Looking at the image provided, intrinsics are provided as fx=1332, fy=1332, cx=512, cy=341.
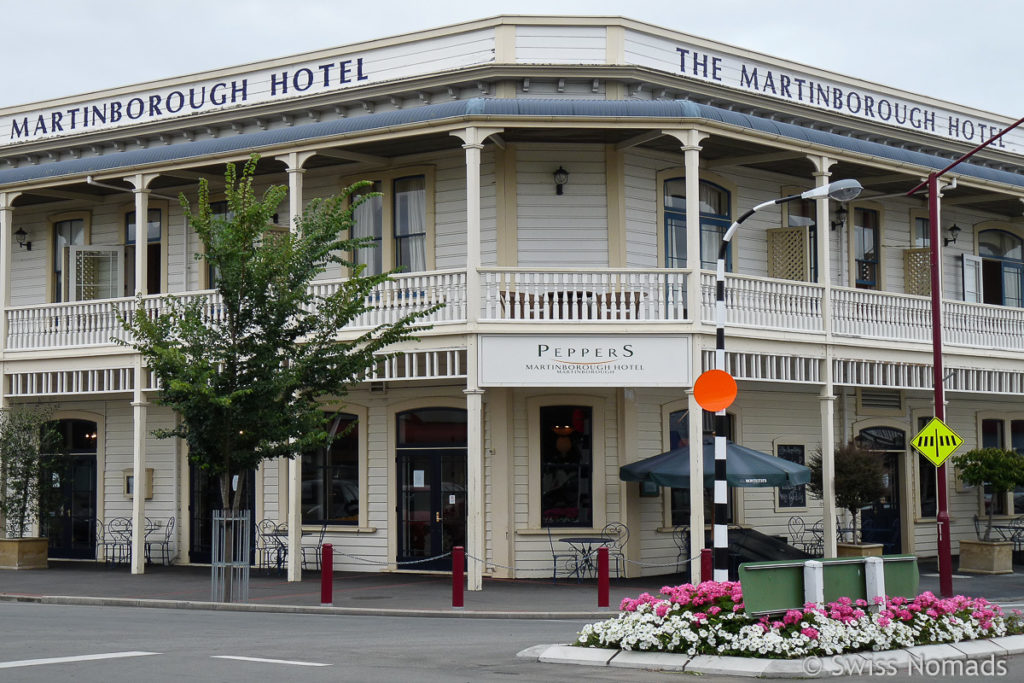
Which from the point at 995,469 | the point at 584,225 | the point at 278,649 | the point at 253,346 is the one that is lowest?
the point at 278,649

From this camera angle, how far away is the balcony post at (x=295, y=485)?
21750mm

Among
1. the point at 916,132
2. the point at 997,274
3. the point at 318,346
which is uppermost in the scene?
the point at 916,132

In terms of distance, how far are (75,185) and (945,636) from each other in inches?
730

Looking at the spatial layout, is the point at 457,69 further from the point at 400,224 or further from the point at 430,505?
the point at 430,505

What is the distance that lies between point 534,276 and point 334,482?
6.16 meters

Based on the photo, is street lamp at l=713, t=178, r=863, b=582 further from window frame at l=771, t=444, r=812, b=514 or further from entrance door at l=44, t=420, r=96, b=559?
entrance door at l=44, t=420, r=96, b=559

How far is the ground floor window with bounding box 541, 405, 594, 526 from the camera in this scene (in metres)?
22.8

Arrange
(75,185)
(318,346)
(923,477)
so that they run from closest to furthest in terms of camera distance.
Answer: (318,346)
(75,185)
(923,477)

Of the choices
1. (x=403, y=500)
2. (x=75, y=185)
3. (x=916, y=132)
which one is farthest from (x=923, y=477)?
(x=75, y=185)

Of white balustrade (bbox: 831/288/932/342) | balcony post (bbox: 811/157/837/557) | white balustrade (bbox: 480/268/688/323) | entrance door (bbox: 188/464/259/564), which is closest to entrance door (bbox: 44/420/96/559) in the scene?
entrance door (bbox: 188/464/259/564)

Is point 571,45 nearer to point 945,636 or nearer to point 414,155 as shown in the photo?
point 414,155

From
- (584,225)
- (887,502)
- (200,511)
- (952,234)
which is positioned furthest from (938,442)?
(200,511)

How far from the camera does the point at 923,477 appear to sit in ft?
90.6

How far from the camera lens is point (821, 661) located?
12.0 m
